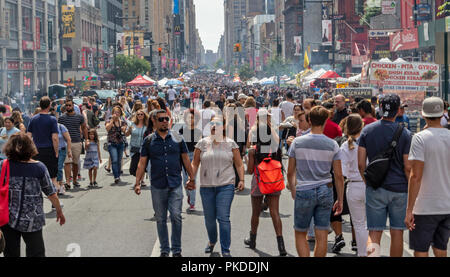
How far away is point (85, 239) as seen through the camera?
9.84 m

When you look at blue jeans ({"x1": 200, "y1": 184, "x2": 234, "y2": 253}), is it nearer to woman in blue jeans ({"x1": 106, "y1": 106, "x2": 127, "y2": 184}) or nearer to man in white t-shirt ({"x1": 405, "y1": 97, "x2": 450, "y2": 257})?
man in white t-shirt ({"x1": 405, "y1": 97, "x2": 450, "y2": 257})

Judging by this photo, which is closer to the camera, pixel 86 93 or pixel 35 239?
pixel 35 239

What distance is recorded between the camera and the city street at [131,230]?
29.5ft

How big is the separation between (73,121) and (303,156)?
8.89m

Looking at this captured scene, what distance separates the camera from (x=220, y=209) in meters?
8.53

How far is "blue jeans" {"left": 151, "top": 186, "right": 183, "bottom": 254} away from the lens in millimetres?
8547

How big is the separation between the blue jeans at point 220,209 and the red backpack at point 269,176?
0.44 metres

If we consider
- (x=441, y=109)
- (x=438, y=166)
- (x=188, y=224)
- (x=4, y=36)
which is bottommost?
(x=188, y=224)

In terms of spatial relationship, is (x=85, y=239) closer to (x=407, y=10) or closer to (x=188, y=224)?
(x=188, y=224)

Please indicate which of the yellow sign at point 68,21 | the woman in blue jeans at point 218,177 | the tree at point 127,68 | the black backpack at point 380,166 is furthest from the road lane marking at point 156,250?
the tree at point 127,68

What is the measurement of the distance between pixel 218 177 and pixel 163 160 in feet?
2.38

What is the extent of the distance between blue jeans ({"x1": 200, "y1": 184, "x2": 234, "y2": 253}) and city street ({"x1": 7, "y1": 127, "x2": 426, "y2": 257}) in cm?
39

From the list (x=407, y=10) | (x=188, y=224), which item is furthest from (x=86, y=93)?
(x=188, y=224)

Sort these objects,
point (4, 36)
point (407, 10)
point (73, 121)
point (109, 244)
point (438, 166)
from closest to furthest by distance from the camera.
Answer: point (438, 166), point (109, 244), point (73, 121), point (407, 10), point (4, 36)
